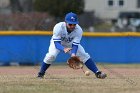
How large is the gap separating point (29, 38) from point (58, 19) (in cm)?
1558

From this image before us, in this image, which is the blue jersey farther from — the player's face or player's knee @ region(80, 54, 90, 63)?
player's knee @ region(80, 54, 90, 63)

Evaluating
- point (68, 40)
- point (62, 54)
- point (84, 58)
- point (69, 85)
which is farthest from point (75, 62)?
point (62, 54)

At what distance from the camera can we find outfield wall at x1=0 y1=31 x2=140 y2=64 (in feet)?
62.1

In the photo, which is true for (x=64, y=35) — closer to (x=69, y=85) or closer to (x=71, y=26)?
(x=71, y=26)

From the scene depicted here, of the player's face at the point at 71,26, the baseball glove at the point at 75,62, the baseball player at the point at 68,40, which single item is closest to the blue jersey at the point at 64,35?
the baseball player at the point at 68,40

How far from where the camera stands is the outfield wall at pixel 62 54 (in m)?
18.9

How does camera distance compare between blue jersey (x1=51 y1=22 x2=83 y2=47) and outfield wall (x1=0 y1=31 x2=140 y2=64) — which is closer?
blue jersey (x1=51 y1=22 x2=83 y2=47)

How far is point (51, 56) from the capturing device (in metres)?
11.8

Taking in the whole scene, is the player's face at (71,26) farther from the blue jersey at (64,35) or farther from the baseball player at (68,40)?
the blue jersey at (64,35)

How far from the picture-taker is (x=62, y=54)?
19.0 m

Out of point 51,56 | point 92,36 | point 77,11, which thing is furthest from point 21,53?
point 77,11

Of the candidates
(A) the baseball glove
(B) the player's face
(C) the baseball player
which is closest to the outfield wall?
(C) the baseball player

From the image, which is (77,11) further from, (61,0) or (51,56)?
(51,56)

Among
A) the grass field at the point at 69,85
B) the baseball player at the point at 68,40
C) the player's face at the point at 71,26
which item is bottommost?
the grass field at the point at 69,85
